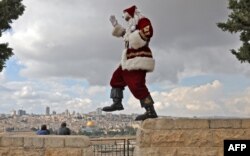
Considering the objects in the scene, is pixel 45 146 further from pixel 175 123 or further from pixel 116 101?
pixel 175 123

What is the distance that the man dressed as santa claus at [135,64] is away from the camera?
7.27 metres

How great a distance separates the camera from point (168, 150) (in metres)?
6.76

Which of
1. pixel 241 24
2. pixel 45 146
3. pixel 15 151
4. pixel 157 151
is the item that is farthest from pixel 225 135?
pixel 241 24

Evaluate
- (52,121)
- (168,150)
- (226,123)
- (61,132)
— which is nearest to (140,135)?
(168,150)

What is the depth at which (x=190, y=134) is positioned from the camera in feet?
22.2

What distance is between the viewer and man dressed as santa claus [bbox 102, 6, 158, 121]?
7270 millimetres

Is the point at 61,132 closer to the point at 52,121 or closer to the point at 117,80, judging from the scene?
the point at 117,80

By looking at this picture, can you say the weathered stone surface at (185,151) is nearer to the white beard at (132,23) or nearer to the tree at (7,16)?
the white beard at (132,23)

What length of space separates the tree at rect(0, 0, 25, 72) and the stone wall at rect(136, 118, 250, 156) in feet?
37.1

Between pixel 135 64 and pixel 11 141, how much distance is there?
7.26 ft

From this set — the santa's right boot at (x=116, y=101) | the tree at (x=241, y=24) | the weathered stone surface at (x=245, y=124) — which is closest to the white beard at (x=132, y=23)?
the santa's right boot at (x=116, y=101)

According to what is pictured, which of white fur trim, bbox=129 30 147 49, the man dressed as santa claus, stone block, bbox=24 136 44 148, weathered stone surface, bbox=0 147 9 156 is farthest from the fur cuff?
weathered stone surface, bbox=0 147 9 156

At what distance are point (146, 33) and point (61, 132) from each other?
4194mm

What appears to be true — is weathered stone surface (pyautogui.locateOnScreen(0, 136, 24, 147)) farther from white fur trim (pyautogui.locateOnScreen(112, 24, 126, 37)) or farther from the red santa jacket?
white fur trim (pyautogui.locateOnScreen(112, 24, 126, 37))
